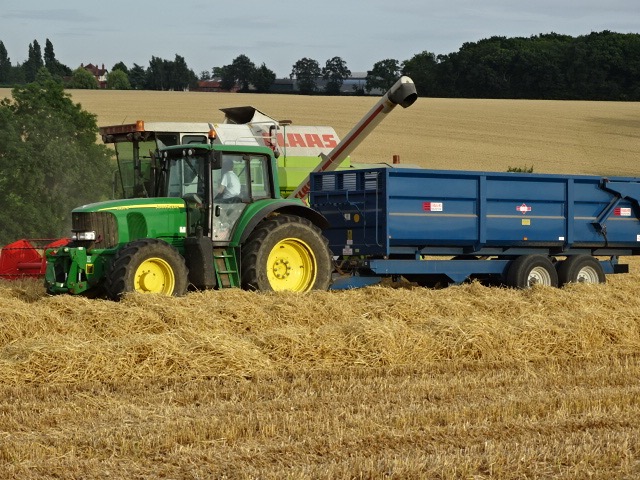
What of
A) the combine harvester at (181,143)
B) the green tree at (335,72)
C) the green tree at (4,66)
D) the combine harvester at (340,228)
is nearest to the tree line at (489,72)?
the green tree at (335,72)

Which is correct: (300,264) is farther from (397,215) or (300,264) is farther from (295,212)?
(397,215)

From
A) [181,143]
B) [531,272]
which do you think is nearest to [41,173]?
[181,143]

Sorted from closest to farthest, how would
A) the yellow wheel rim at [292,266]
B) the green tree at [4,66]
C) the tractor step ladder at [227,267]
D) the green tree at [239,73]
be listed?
→ the tractor step ladder at [227,267]
the yellow wheel rim at [292,266]
the green tree at [239,73]
the green tree at [4,66]

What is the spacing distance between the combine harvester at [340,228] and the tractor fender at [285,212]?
0.02 m

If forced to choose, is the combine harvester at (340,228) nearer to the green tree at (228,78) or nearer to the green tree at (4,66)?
the green tree at (228,78)

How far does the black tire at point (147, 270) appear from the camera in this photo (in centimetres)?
1019

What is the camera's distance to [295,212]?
1207 cm

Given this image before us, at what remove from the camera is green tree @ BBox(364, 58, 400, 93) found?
72.1 m

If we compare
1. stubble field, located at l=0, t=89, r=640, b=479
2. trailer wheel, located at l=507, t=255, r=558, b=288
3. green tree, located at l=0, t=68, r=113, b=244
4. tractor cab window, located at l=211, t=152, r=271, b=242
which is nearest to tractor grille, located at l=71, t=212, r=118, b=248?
tractor cab window, located at l=211, t=152, r=271, b=242

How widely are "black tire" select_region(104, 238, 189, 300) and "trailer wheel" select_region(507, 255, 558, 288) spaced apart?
5001 mm

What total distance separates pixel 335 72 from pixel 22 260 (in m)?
65.4

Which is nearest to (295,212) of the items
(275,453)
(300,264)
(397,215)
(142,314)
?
(300,264)

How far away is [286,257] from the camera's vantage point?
11852mm

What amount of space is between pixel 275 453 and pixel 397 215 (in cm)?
753
